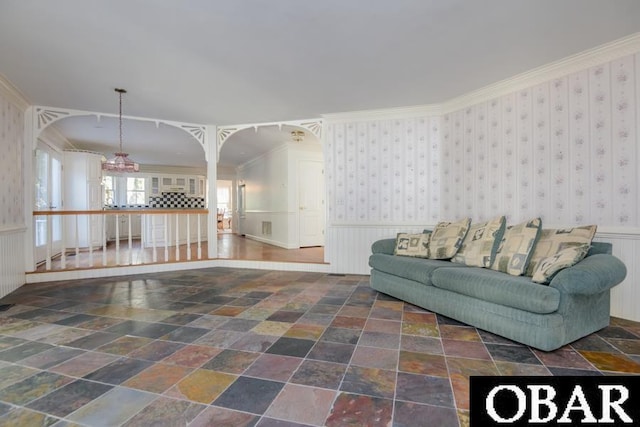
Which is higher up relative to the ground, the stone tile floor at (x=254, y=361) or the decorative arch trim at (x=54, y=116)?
the decorative arch trim at (x=54, y=116)

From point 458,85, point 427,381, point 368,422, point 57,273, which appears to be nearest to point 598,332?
point 427,381

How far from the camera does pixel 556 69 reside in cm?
312

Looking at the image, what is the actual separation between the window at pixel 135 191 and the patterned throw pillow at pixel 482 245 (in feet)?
31.2

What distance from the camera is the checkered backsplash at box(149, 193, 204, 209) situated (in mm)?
9641

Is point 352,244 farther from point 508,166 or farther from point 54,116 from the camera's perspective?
point 54,116

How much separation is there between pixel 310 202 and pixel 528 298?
220 inches

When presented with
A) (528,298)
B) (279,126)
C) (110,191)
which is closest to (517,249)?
(528,298)

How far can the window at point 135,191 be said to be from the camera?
945 centimetres

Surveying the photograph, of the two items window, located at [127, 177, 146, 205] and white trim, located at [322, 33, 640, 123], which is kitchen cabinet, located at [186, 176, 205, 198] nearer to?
window, located at [127, 177, 146, 205]

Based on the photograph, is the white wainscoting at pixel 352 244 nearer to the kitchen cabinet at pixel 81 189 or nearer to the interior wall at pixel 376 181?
the interior wall at pixel 376 181

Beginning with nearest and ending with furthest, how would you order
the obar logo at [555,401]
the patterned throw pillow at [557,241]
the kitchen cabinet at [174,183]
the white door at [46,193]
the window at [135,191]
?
the obar logo at [555,401]
the patterned throw pillow at [557,241]
the white door at [46,193]
the window at [135,191]
the kitchen cabinet at [174,183]

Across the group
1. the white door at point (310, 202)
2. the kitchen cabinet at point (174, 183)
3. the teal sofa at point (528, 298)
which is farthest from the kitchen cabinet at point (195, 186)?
the teal sofa at point (528, 298)

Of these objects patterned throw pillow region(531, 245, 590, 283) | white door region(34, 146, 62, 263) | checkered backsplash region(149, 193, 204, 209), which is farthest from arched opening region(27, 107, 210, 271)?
patterned throw pillow region(531, 245, 590, 283)

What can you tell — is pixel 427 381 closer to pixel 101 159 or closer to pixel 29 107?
pixel 29 107
